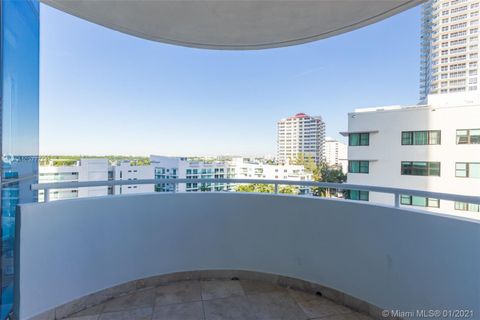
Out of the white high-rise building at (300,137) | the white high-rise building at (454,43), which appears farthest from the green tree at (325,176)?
the white high-rise building at (454,43)

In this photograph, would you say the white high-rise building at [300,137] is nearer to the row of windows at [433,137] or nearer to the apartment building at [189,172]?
the apartment building at [189,172]

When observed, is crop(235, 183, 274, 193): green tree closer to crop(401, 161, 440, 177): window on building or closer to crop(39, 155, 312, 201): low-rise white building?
crop(39, 155, 312, 201): low-rise white building

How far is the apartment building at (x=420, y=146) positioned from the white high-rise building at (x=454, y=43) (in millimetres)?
611

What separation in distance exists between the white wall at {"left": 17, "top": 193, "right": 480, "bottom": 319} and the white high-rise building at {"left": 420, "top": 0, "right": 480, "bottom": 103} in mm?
2780

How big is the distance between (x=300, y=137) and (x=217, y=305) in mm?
2714

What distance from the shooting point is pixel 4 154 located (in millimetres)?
1311

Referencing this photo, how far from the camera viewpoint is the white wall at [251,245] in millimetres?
1246

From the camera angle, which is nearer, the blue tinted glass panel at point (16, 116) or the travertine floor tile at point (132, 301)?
the blue tinted glass panel at point (16, 116)

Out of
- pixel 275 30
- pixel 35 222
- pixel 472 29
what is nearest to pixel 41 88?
pixel 35 222

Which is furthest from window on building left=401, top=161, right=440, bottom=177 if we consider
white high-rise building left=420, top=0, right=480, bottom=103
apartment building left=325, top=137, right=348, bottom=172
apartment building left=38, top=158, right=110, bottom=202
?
apartment building left=38, top=158, right=110, bottom=202

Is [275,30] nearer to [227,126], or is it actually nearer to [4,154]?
[4,154]

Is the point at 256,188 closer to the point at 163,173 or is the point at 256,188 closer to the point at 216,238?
the point at 216,238

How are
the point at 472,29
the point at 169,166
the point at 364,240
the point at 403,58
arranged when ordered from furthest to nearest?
the point at 403,58 < the point at 472,29 < the point at 169,166 < the point at 364,240

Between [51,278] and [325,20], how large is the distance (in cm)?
276
